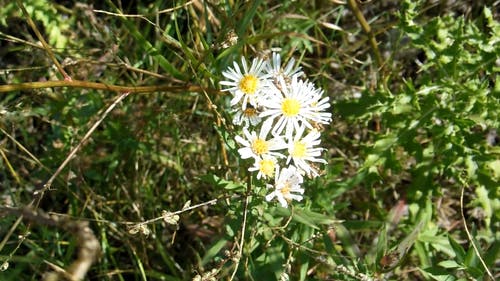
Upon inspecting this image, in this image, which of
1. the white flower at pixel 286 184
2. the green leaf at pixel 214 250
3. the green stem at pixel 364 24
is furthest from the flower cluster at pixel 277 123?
the green stem at pixel 364 24

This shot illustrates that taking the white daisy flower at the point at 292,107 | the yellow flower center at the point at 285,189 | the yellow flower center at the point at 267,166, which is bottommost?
the yellow flower center at the point at 285,189

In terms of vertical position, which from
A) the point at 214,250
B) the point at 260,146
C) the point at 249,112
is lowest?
the point at 214,250

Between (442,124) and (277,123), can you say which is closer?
(277,123)

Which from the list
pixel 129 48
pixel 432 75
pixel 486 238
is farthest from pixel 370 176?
pixel 129 48

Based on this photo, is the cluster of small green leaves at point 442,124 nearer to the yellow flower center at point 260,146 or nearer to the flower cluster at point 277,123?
the flower cluster at point 277,123

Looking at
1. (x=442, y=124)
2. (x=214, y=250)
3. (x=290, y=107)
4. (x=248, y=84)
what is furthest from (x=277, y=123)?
(x=442, y=124)

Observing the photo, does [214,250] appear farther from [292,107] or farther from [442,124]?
[442,124]

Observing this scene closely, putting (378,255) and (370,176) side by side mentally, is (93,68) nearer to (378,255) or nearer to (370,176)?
(370,176)
